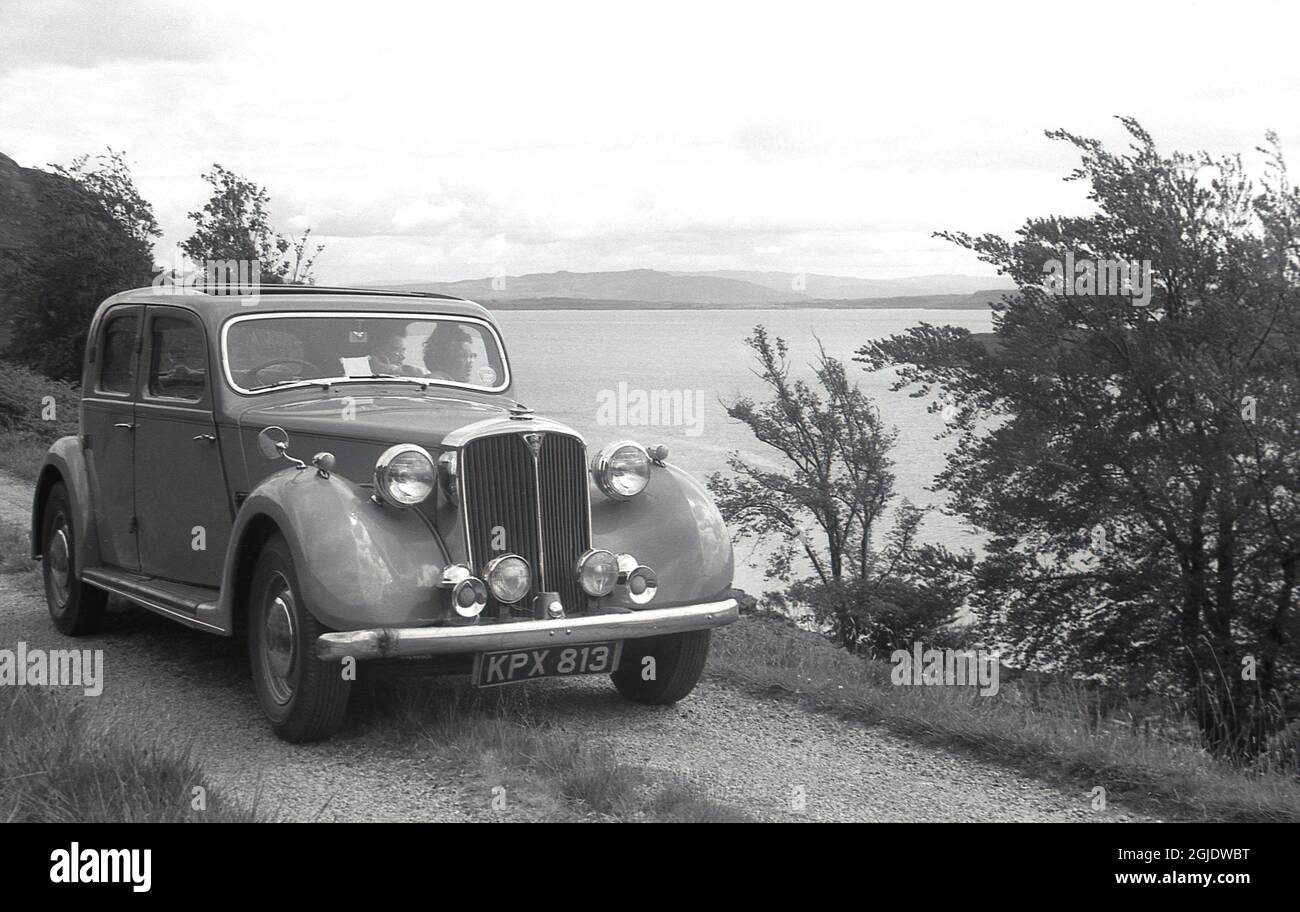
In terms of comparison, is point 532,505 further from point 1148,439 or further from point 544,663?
point 1148,439

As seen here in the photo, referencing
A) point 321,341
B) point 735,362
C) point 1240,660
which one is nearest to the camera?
point 321,341

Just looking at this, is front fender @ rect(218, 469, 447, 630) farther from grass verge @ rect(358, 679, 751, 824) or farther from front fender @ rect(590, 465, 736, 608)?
front fender @ rect(590, 465, 736, 608)

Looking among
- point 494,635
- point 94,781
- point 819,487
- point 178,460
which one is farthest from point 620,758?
point 819,487

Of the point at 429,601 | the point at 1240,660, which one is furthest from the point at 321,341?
the point at 1240,660

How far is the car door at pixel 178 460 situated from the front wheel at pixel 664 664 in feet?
6.73

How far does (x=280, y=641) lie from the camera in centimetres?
539

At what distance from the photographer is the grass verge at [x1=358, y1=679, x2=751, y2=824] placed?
4.43m

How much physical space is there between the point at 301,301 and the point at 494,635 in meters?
2.43

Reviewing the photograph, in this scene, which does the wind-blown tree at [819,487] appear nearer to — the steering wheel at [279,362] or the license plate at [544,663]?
the steering wheel at [279,362]

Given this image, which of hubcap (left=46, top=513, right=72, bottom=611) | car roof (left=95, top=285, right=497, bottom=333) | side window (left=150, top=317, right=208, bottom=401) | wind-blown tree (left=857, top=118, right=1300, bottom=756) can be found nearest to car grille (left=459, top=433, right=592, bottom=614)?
car roof (left=95, top=285, right=497, bottom=333)
